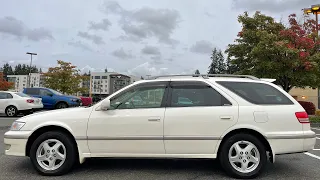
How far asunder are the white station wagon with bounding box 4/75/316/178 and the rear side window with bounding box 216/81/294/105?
23mm

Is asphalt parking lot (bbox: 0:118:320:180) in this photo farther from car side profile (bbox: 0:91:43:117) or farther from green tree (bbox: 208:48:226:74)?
green tree (bbox: 208:48:226:74)

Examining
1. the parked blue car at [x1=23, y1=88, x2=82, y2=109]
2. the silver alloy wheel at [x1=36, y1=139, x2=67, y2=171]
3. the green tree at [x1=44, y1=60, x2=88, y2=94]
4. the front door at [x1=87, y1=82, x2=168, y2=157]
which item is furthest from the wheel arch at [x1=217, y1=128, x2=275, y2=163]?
the green tree at [x1=44, y1=60, x2=88, y2=94]

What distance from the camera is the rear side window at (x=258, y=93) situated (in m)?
5.01

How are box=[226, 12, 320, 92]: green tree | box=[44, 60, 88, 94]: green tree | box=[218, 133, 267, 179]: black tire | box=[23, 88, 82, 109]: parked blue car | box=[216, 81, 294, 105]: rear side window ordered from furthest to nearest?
box=[44, 60, 88, 94]: green tree, box=[23, 88, 82, 109]: parked blue car, box=[226, 12, 320, 92]: green tree, box=[216, 81, 294, 105]: rear side window, box=[218, 133, 267, 179]: black tire

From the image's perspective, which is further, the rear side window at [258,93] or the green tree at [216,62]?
the green tree at [216,62]

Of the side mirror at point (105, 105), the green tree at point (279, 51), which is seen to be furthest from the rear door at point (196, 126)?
the green tree at point (279, 51)

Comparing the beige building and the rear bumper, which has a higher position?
the beige building

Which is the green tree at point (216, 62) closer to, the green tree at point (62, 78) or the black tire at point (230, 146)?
the green tree at point (62, 78)

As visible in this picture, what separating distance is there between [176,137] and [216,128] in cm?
66

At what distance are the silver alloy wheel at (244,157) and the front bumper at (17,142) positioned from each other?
334 cm

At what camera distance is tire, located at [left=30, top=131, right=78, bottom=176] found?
191 inches

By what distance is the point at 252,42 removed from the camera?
57.3ft

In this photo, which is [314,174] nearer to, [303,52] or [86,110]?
[86,110]

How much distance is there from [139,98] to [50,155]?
1724 millimetres
